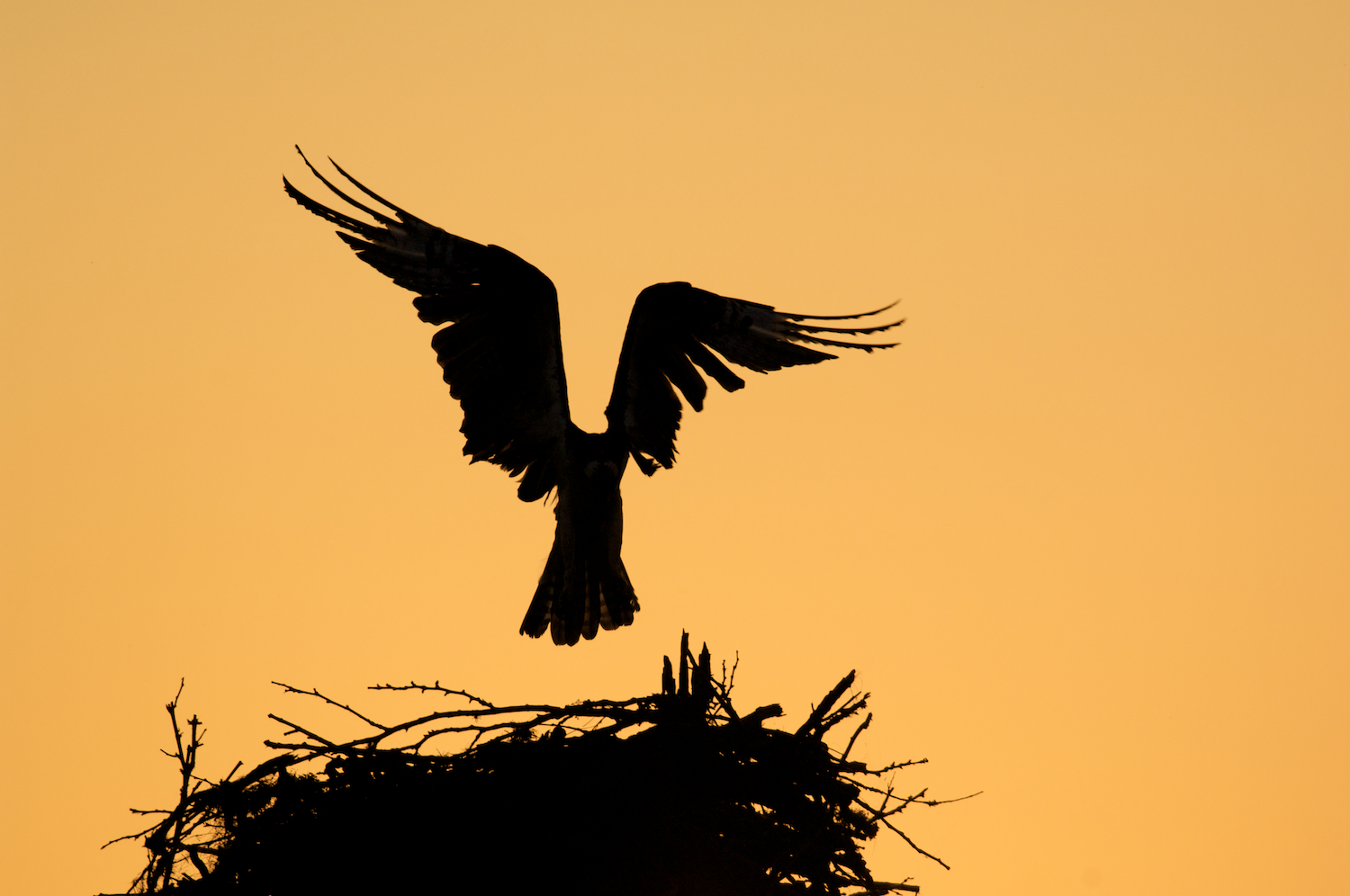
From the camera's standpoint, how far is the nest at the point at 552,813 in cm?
638

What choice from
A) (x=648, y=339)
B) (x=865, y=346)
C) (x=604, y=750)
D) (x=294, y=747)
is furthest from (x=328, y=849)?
(x=865, y=346)

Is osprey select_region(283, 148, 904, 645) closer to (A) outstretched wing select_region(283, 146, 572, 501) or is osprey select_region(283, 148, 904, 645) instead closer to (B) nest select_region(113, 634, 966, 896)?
(A) outstretched wing select_region(283, 146, 572, 501)

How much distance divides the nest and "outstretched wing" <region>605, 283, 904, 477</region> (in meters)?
2.36

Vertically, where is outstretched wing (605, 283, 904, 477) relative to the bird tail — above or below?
above

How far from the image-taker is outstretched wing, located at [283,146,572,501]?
8.26m

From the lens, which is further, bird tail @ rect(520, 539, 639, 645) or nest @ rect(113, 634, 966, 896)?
bird tail @ rect(520, 539, 639, 645)

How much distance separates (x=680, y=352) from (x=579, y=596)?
1.68 m

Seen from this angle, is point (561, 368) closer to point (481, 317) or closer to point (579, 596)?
point (481, 317)

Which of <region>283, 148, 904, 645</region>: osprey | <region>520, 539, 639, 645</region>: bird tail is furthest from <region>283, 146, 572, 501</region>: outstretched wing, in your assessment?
<region>520, 539, 639, 645</region>: bird tail

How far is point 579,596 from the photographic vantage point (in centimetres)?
868

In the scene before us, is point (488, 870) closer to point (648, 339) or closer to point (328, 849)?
point (328, 849)

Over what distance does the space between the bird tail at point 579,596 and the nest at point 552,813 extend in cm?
182

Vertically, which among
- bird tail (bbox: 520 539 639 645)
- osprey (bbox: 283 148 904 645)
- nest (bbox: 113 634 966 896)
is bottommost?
nest (bbox: 113 634 966 896)

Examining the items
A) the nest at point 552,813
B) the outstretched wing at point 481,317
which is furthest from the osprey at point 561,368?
the nest at point 552,813
